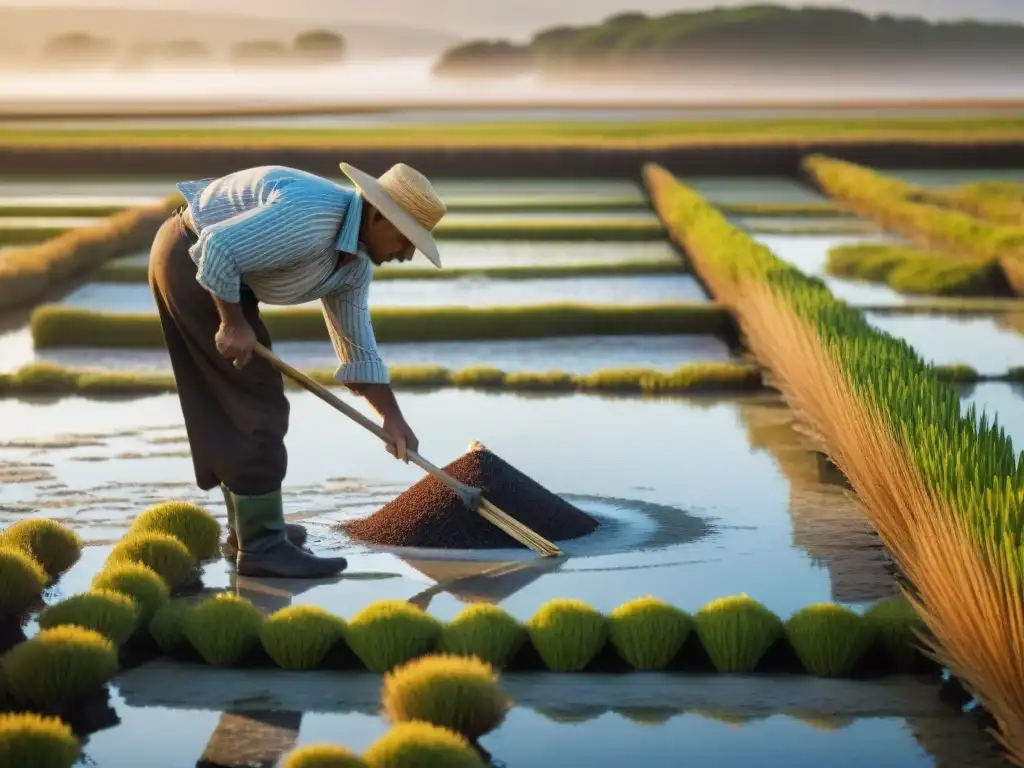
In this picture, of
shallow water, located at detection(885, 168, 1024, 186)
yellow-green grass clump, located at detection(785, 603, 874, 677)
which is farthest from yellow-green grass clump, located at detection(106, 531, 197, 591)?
shallow water, located at detection(885, 168, 1024, 186)

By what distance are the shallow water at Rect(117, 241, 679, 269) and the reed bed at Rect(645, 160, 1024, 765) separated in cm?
504

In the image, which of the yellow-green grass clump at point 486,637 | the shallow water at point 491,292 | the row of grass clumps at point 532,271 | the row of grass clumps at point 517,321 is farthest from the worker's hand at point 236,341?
the row of grass clumps at point 532,271

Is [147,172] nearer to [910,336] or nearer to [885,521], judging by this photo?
[910,336]

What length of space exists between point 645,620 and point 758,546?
1203 millimetres

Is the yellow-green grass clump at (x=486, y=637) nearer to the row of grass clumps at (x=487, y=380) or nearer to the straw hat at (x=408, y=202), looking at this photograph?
the straw hat at (x=408, y=202)

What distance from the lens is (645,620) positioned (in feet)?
12.8

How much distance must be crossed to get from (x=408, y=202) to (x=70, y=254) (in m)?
8.04

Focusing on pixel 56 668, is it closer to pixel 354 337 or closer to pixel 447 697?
pixel 447 697

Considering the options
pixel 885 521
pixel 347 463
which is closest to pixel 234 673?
pixel 885 521

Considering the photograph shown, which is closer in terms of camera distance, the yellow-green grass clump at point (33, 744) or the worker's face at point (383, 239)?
the yellow-green grass clump at point (33, 744)

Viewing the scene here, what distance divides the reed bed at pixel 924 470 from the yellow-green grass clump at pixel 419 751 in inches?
34.4

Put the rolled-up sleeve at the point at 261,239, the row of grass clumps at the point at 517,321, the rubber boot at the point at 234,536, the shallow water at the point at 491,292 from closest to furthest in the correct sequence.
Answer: the rolled-up sleeve at the point at 261,239 → the rubber boot at the point at 234,536 → the row of grass clumps at the point at 517,321 → the shallow water at the point at 491,292

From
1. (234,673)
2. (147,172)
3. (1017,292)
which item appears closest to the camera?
(234,673)

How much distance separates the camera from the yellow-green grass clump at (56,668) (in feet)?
11.6
